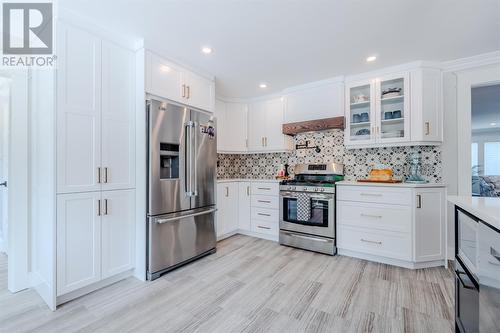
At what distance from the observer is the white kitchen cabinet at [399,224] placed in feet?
8.30

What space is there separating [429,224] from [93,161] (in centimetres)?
355

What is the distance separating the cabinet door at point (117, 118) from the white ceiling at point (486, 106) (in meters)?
4.54

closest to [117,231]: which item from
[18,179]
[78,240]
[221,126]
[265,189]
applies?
[78,240]

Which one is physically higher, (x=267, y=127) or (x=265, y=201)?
(x=267, y=127)

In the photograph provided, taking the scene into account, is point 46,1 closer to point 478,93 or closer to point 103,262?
point 103,262

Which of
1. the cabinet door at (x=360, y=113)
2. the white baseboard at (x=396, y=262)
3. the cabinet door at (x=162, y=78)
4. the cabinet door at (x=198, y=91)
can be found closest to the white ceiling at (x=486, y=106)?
the cabinet door at (x=360, y=113)

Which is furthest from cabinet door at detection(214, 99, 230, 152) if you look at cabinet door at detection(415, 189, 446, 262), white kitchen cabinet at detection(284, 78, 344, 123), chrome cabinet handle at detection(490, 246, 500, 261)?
chrome cabinet handle at detection(490, 246, 500, 261)

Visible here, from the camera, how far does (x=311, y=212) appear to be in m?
3.11

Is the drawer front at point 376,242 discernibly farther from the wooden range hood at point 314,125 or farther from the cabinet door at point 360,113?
the wooden range hood at point 314,125

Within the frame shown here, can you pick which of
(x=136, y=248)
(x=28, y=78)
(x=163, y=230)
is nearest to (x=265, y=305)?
(x=163, y=230)

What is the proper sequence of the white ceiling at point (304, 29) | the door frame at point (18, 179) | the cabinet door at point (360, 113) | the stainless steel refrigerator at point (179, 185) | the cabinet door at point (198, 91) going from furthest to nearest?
the cabinet door at point (360, 113) → the cabinet door at point (198, 91) → the stainless steel refrigerator at point (179, 185) → the door frame at point (18, 179) → the white ceiling at point (304, 29)

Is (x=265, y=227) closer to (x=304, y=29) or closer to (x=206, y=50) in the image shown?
(x=206, y=50)

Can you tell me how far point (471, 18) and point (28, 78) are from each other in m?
4.01

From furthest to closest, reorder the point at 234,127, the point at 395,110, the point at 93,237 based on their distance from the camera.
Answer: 1. the point at 234,127
2. the point at 395,110
3. the point at 93,237
